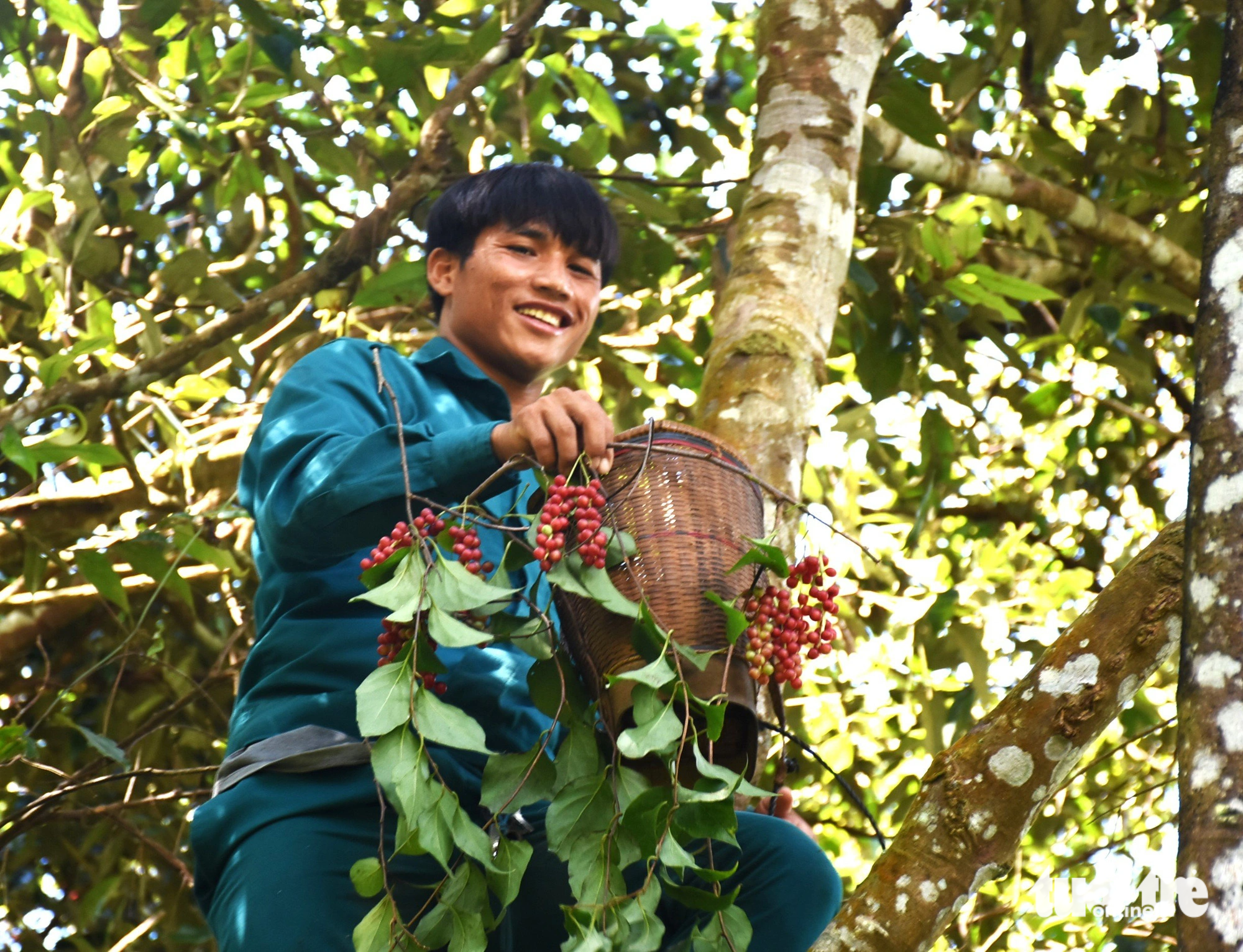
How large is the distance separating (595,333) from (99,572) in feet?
3.94

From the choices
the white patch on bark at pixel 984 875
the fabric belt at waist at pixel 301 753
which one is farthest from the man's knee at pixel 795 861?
the fabric belt at waist at pixel 301 753

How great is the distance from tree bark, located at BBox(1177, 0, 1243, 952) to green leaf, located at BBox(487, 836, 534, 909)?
57cm

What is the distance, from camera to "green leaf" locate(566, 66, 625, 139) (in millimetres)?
2936

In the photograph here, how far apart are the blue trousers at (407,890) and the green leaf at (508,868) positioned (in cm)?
9

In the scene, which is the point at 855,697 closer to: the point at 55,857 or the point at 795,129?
the point at 795,129

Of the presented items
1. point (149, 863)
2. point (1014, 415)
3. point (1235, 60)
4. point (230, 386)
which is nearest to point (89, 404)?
point (230, 386)

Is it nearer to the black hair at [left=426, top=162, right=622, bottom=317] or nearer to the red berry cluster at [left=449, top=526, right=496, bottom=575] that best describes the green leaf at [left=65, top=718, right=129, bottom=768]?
the black hair at [left=426, top=162, right=622, bottom=317]

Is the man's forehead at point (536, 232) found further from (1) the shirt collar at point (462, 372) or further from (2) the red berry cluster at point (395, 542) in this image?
(2) the red berry cluster at point (395, 542)

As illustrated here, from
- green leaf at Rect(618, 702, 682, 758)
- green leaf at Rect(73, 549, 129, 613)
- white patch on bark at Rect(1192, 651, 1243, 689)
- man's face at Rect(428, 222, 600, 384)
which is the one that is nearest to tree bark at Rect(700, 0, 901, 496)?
man's face at Rect(428, 222, 600, 384)

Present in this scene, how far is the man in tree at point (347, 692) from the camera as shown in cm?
141

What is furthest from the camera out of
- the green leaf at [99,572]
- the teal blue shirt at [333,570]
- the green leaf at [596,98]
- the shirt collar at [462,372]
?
the green leaf at [596,98]

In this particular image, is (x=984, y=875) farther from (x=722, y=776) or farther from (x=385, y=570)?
(x=385, y=570)

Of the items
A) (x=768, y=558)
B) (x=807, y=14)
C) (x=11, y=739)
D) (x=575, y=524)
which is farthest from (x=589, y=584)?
(x=807, y=14)

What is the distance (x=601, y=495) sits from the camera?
1.39m
